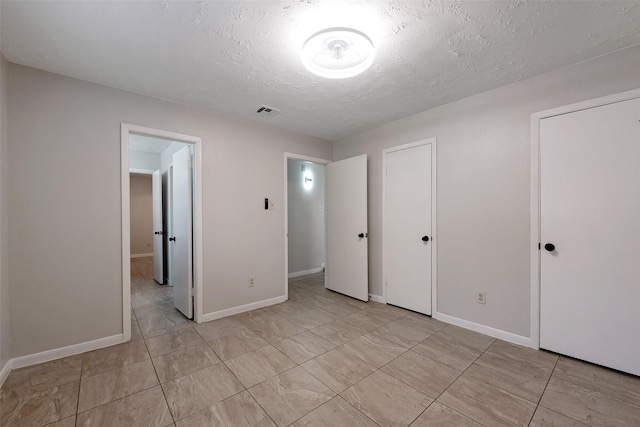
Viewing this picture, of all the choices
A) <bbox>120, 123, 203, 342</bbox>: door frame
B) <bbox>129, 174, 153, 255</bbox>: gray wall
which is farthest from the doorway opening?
<bbox>129, 174, 153, 255</bbox>: gray wall

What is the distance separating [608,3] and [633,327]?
7.01ft

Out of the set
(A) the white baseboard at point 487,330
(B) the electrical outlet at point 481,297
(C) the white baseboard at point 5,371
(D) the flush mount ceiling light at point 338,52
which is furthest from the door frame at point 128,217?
(B) the electrical outlet at point 481,297

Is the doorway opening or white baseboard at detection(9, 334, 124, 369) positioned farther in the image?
the doorway opening

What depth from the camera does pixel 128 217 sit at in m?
2.43

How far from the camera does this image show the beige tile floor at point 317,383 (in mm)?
1531

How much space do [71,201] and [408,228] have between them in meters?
3.36

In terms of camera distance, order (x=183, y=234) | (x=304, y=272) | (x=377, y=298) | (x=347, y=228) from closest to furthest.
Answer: (x=183, y=234)
(x=377, y=298)
(x=347, y=228)
(x=304, y=272)

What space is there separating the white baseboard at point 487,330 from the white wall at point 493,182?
0.13ft

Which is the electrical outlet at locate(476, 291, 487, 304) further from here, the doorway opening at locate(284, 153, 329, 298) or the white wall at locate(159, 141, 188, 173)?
the white wall at locate(159, 141, 188, 173)

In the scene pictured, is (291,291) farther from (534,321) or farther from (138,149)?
(138,149)

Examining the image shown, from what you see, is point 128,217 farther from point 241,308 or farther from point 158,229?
point 158,229

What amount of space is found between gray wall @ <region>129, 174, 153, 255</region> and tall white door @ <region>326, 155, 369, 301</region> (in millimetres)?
6263

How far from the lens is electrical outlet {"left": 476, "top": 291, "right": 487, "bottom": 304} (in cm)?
255

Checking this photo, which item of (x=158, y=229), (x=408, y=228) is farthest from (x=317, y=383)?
(x=158, y=229)
